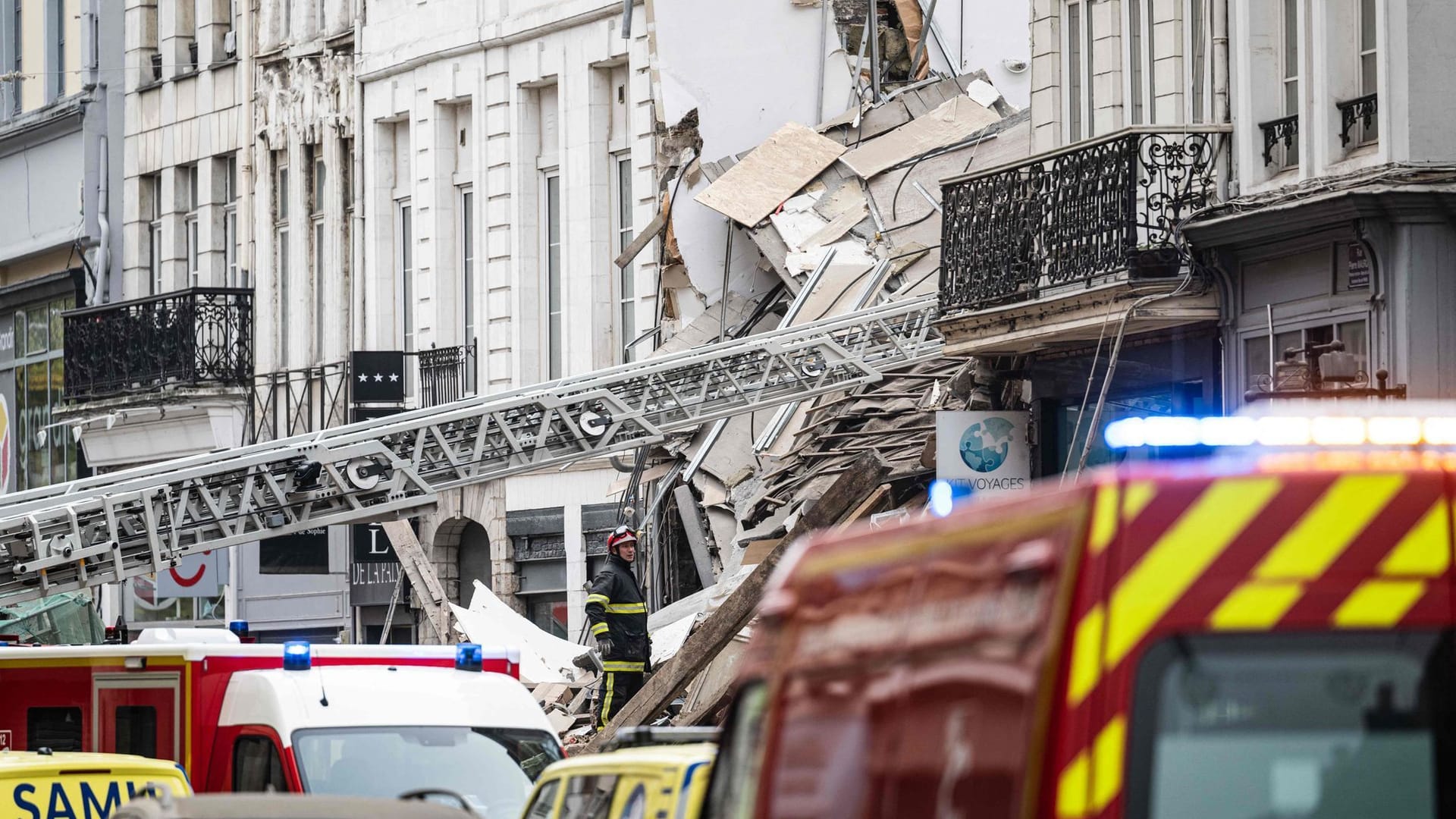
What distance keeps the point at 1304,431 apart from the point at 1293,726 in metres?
0.64

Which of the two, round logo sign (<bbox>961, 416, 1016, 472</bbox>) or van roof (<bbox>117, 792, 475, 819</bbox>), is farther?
round logo sign (<bbox>961, 416, 1016, 472</bbox>)

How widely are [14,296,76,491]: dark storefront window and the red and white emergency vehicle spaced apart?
94.8 feet

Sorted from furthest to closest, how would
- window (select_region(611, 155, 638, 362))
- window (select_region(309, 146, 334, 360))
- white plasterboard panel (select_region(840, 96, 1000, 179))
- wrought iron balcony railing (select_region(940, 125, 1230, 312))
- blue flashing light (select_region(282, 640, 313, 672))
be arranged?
window (select_region(309, 146, 334, 360)) → window (select_region(611, 155, 638, 362)) → white plasterboard panel (select_region(840, 96, 1000, 179)) → wrought iron balcony railing (select_region(940, 125, 1230, 312)) → blue flashing light (select_region(282, 640, 313, 672))

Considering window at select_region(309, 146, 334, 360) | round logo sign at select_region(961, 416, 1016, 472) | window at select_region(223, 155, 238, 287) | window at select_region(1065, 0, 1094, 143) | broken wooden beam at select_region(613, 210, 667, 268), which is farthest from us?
window at select_region(223, 155, 238, 287)

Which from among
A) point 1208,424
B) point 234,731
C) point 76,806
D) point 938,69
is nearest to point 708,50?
point 938,69

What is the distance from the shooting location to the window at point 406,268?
34.1 meters

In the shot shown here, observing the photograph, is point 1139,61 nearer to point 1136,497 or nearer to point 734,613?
point 734,613

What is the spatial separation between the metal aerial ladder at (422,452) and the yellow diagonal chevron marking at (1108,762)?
18.1m

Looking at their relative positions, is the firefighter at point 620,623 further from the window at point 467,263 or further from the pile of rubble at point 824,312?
the window at point 467,263

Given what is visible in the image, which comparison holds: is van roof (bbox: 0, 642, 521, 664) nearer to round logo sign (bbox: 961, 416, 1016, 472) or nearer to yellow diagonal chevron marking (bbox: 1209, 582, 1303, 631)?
round logo sign (bbox: 961, 416, 1016, 472)

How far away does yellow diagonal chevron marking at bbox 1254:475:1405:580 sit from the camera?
402cm

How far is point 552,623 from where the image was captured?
31047mm

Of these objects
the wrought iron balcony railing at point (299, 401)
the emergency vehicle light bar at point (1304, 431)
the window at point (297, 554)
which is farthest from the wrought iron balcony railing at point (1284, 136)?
the wrought iron balcony railing at point (299, 401)

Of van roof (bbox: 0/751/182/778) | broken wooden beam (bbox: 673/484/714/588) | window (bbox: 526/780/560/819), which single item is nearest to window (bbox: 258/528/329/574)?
broken wooden beam (bbox: 673/484/714/588)
